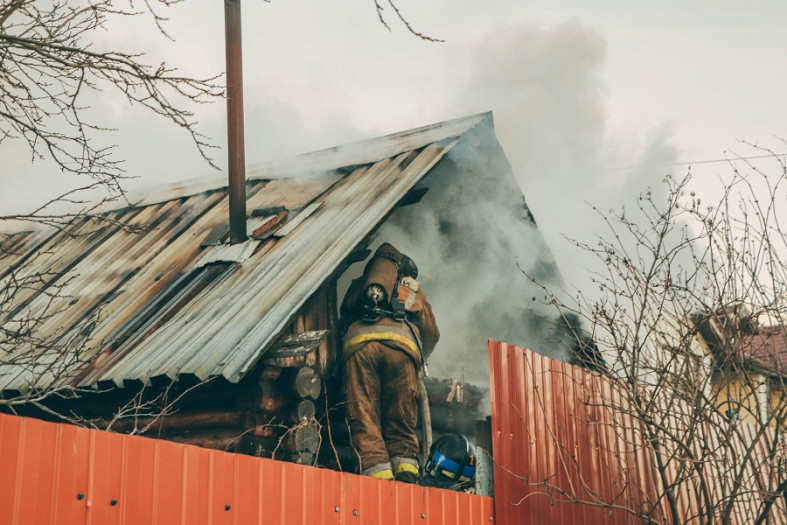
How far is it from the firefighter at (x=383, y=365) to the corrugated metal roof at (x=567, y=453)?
155cm

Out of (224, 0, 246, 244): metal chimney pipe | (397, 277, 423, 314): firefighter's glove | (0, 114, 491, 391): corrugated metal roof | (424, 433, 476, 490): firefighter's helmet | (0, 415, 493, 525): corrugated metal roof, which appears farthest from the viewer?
(224, 0, 246, 244): metal chimney pipe

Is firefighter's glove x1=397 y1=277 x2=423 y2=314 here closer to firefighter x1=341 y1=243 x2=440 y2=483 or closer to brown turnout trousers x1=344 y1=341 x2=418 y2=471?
firefighter x1=341 y1=243 x2=440 y2=483

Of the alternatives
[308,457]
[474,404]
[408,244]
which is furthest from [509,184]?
[308,457]

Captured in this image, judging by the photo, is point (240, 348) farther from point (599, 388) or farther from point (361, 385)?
point (599, 388)

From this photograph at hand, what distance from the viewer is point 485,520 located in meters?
7.30

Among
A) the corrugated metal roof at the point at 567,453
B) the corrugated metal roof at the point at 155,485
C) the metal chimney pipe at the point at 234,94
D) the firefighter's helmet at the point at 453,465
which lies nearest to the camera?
the corrugated metal roof at the point at 155,485

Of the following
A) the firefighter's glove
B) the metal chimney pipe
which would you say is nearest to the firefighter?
the firefighter's glove

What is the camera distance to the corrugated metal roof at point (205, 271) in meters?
8.44

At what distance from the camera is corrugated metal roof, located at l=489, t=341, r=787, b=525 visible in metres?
7.33

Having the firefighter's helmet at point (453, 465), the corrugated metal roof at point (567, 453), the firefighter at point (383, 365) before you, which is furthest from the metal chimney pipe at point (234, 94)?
the corrugated metal roof at point (567, 453)

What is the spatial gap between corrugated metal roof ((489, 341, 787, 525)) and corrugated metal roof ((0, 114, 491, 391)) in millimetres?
1941

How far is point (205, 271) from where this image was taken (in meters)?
10.3

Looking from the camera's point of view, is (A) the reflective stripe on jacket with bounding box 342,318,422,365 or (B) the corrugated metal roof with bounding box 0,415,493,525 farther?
(A) the reflective stripe on jacket with bounding box 342,318,422,365

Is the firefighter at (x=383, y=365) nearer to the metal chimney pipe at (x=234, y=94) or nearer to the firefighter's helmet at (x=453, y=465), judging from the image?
the firefighter's helmet at (x=453, y=465)
